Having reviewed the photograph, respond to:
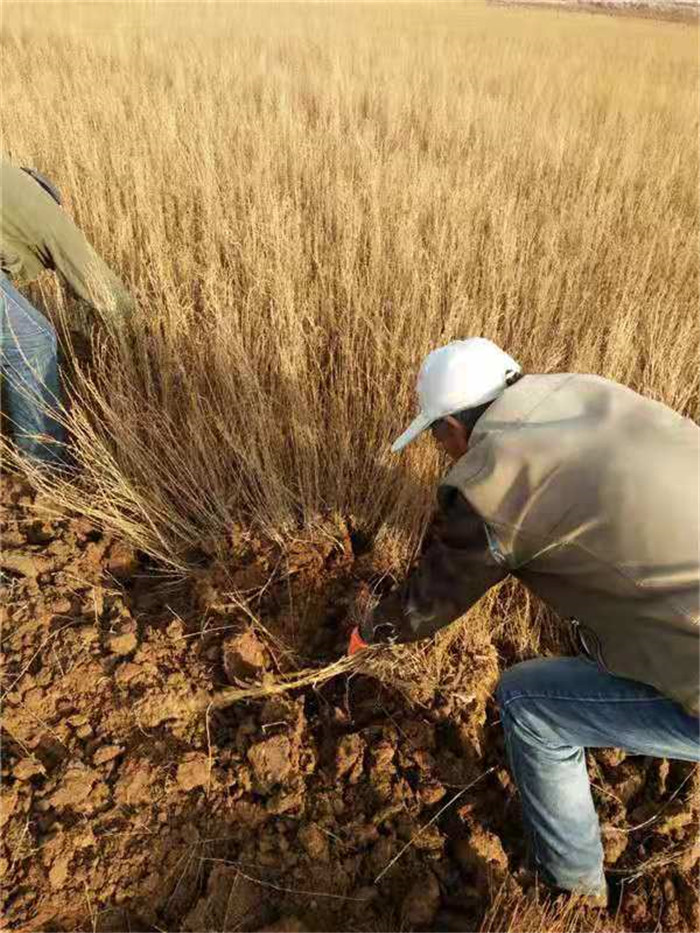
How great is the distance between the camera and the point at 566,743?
4.09 feet

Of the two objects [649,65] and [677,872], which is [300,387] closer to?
[677,872]

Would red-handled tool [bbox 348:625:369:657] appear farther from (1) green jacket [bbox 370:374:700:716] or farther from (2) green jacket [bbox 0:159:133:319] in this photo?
(2) green jacket [bbox 0:159:133:319]

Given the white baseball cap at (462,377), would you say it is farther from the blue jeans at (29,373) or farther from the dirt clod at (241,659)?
the blue jeans at (29,373)

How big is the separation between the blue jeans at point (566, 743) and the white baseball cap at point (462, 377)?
569 millimetres

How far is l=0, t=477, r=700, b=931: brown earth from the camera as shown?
4.30ft

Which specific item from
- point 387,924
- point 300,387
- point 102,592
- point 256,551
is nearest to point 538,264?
point 300,387

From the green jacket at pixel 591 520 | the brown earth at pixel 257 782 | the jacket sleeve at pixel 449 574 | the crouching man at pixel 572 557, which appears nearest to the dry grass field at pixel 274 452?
the brown earth at pixel 257 782

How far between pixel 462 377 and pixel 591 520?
350 millimetres

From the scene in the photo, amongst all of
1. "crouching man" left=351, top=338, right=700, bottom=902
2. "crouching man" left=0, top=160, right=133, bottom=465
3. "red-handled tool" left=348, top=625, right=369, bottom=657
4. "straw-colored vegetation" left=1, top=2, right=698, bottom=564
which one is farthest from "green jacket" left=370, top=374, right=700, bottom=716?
"crouching man" left=0, top=160, right=133, bottom=465

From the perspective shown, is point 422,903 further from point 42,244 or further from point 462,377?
point 42,244

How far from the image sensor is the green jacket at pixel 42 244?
193cm

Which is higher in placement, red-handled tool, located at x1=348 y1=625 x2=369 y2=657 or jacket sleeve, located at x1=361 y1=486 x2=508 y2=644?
jacket sleeve, located at x1=361 y1=486 x2=508 y2=644

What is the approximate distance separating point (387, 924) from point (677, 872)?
26.0 inches

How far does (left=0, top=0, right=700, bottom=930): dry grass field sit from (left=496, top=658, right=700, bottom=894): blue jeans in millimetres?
124
